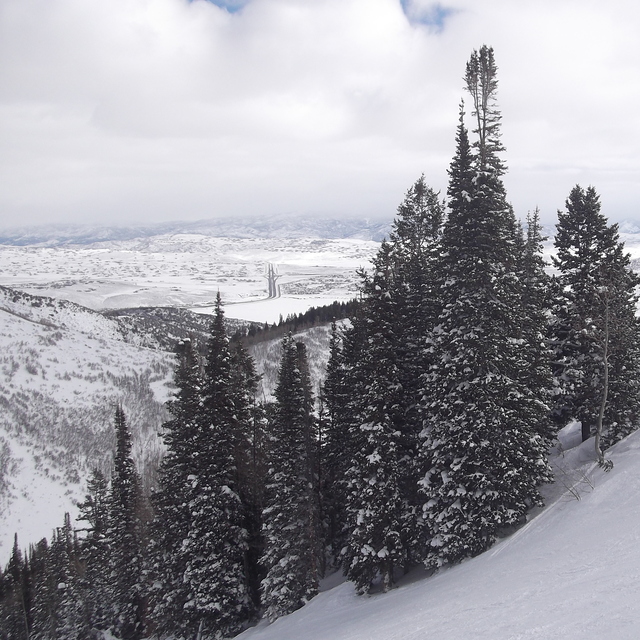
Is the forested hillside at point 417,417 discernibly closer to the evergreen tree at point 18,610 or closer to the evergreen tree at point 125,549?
the evergreen tree at point 125,549

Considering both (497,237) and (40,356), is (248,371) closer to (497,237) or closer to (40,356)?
(497,237)

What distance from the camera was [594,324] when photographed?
83.9ft

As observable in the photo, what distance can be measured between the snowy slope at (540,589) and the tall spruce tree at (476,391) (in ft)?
4.31

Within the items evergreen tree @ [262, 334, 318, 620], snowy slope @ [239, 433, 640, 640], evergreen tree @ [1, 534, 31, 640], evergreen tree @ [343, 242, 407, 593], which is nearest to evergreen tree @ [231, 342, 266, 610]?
evergreen tree @ [262, 334, 318, 620]

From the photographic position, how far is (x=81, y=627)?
1698 inches

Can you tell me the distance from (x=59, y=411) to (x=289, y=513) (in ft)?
447

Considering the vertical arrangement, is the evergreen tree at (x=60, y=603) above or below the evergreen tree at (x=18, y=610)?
above

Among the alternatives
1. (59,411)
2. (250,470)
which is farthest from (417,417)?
(59,411)

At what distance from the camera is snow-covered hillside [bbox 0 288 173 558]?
11417 centimetres

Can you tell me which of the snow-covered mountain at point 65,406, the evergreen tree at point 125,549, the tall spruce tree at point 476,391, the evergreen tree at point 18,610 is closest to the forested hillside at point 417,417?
the tall spruce tree at point 476,391

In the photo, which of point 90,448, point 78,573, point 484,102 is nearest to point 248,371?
point 484,102

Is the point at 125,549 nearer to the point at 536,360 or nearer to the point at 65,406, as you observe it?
the point at 536,360

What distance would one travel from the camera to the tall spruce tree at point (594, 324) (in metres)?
24.6

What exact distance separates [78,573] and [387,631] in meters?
45.7
